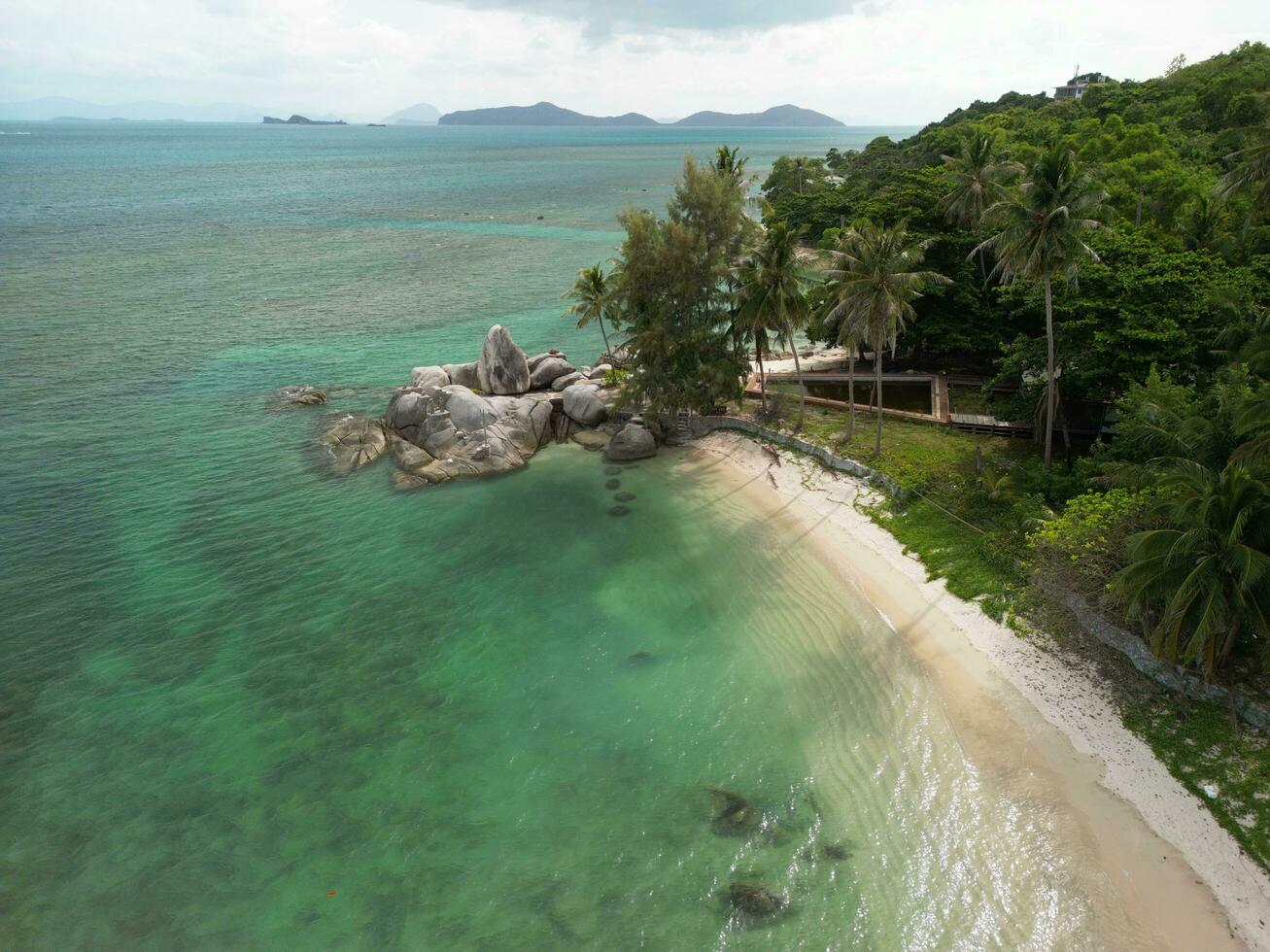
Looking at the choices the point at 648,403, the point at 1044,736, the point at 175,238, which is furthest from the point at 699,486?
the point at 175,238

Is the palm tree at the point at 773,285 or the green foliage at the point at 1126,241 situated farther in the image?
the palm tree at the point at 773,285

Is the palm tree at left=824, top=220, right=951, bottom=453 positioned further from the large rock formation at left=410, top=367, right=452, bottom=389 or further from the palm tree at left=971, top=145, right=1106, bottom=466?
the large rock formation at left=410, top=367, right=452, bottom=389

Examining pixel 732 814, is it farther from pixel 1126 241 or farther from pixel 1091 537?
pixel 1126 241

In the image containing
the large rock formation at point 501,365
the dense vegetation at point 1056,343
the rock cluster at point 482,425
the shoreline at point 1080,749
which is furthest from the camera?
the large rock formation at point 501,365

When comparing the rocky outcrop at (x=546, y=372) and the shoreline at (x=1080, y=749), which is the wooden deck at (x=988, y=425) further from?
the rocky outcrop at (x=546, y=372)

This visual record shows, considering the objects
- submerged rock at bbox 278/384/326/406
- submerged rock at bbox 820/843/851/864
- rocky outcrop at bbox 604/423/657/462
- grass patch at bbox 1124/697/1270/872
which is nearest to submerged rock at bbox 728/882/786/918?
submerged rock at bbox 820/843/851/864

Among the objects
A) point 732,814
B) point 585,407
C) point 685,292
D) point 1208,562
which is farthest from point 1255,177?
point 585,407

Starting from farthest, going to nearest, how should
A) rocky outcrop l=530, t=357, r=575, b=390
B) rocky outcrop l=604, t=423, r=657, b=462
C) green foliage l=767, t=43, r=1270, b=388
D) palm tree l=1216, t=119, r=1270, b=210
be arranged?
rocky outcrop l=530, t=357, r=575, b=390 → rocky outcrop l=604, t=423, r=657, b=462 → green foliage l=767, t=43, r=1270, b=388 → palm tree l=1216, t=119, r=1270, b=210

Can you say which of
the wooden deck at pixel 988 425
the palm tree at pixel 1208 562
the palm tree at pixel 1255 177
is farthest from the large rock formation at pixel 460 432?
the palm tree at pixel 1255 177
